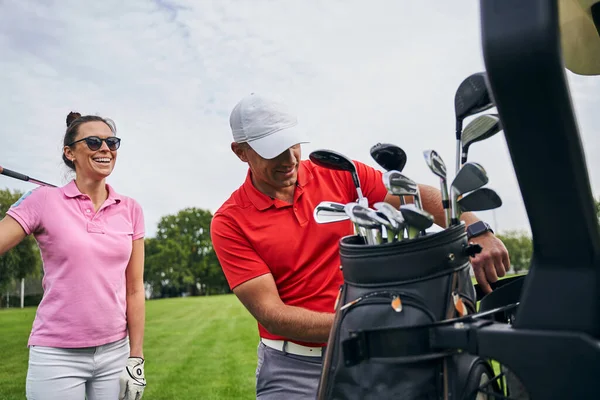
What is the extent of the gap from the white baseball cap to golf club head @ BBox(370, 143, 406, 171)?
949 millimetres

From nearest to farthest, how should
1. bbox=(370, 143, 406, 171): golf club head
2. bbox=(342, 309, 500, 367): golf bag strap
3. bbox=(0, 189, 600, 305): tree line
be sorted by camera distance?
bbox=(342, 309, 500, 367): golf bag strap → bbox=(370, 143, 406, 171): golf club head → bbox=(0, 189, 600, 305): tree line

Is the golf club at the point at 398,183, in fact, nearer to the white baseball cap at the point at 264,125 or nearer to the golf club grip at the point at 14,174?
the white baseball cap at the point at 264,125

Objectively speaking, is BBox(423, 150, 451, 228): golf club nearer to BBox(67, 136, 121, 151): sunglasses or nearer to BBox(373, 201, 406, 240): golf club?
BBox(373, 201, 406, 240): golf club

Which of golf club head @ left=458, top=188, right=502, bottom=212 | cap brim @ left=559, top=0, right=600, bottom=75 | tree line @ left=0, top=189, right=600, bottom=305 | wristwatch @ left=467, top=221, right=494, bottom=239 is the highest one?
tree line @ left=0, top=189, right=600, bottom=305

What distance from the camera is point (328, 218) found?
1.62 meters

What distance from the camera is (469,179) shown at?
1.17 meters

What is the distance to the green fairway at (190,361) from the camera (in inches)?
326

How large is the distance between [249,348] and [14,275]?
30815 millimetres

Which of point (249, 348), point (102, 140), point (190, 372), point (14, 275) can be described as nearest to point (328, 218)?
point (102, 140)

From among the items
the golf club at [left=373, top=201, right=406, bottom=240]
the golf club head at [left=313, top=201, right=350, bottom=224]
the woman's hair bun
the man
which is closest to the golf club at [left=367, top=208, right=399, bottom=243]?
the golf club at [left=373, top=201, right=406, bottom=240]

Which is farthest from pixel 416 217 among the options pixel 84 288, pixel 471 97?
pixel 84 288

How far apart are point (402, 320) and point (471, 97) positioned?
47 cm

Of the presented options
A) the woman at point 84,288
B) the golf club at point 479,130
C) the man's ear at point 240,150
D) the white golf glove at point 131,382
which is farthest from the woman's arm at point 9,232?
the golf club at point 479,130

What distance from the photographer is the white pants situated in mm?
2781
